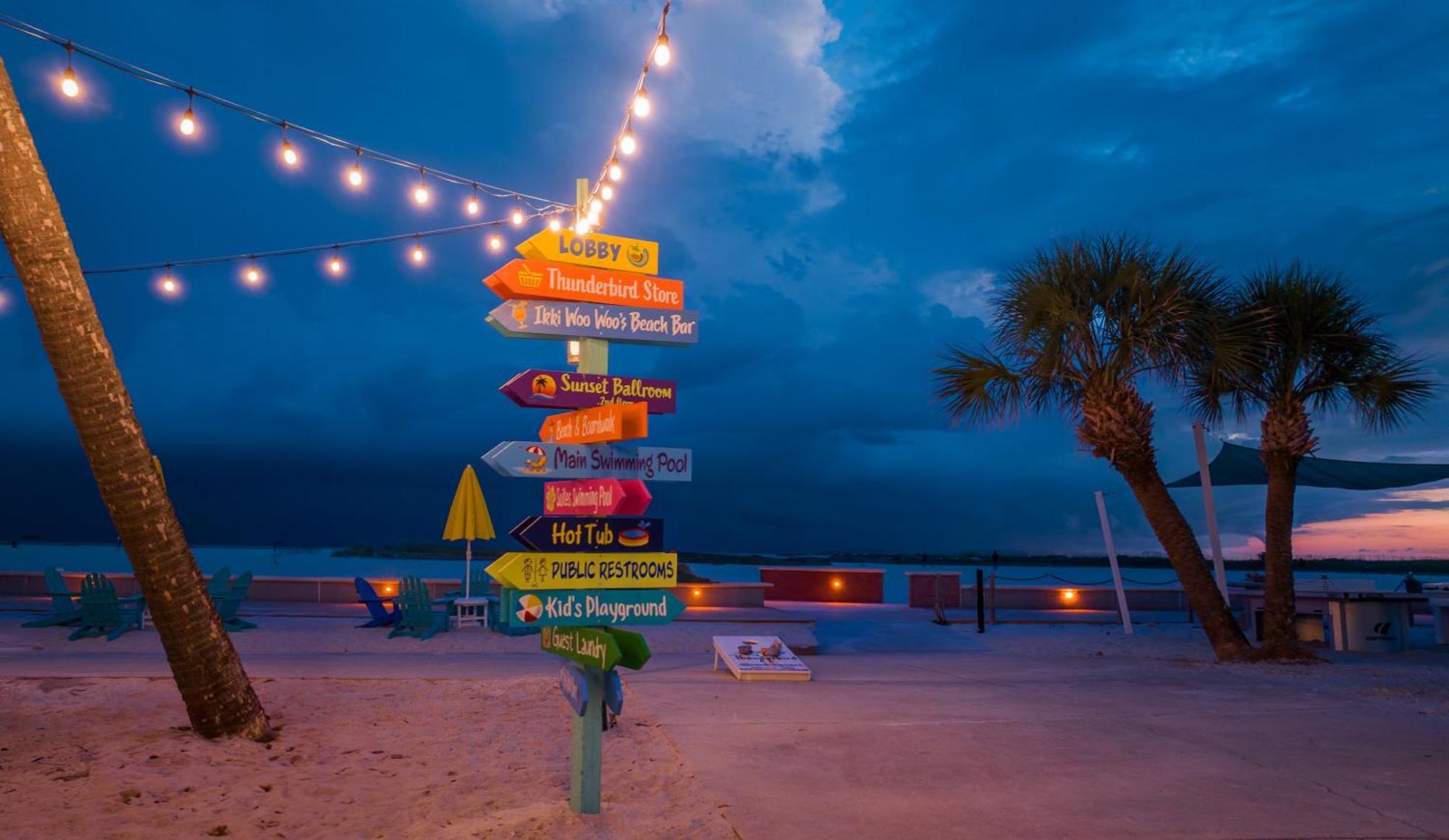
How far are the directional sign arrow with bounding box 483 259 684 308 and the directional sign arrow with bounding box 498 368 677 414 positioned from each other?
0.50 meters

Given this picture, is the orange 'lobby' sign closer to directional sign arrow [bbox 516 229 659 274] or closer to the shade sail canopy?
directional sign arrow [bbox 516 229 659 274]

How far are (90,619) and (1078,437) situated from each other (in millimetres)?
13861

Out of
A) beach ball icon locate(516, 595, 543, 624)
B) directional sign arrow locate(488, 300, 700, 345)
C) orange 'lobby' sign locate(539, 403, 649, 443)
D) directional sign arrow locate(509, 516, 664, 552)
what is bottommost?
beach ball icon locate(516, 595, 543, 624)

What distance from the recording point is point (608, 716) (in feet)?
20.9

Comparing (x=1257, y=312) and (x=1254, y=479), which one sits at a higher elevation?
(x=1257, y=312)

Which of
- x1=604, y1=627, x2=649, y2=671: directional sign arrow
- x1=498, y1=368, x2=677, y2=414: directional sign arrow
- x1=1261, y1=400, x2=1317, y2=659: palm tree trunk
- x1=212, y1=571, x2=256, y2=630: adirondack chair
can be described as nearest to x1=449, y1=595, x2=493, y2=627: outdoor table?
x1=212, y1=571, x2=256, y2=630: adirondack chair

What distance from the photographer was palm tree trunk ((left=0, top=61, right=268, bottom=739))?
18.0 feet

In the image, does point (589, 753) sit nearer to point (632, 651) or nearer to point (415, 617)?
point (632, 651)

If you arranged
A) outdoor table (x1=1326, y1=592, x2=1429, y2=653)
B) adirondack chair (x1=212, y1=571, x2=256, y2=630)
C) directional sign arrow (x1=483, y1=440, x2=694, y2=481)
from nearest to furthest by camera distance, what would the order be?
directional sign arrow (x1=483, y1=440, x2=694, y2=481) → adirondack chair (x1=212, y1=571, x2=256, y2=630) → outdoor table (x1=1326, y1=592, x2=1429, y2=653)

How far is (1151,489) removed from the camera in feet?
39.3


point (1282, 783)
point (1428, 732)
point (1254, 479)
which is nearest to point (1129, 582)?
point (1254, 479)

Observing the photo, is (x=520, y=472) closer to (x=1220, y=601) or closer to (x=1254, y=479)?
(x=1220, y=601)

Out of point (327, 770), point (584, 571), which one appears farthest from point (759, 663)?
point (584, 571)

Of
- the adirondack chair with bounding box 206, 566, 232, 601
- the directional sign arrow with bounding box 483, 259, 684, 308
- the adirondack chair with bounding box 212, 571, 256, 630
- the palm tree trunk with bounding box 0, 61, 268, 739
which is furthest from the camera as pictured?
the adirondack chair with bounding box 206, 566, 232, 601
